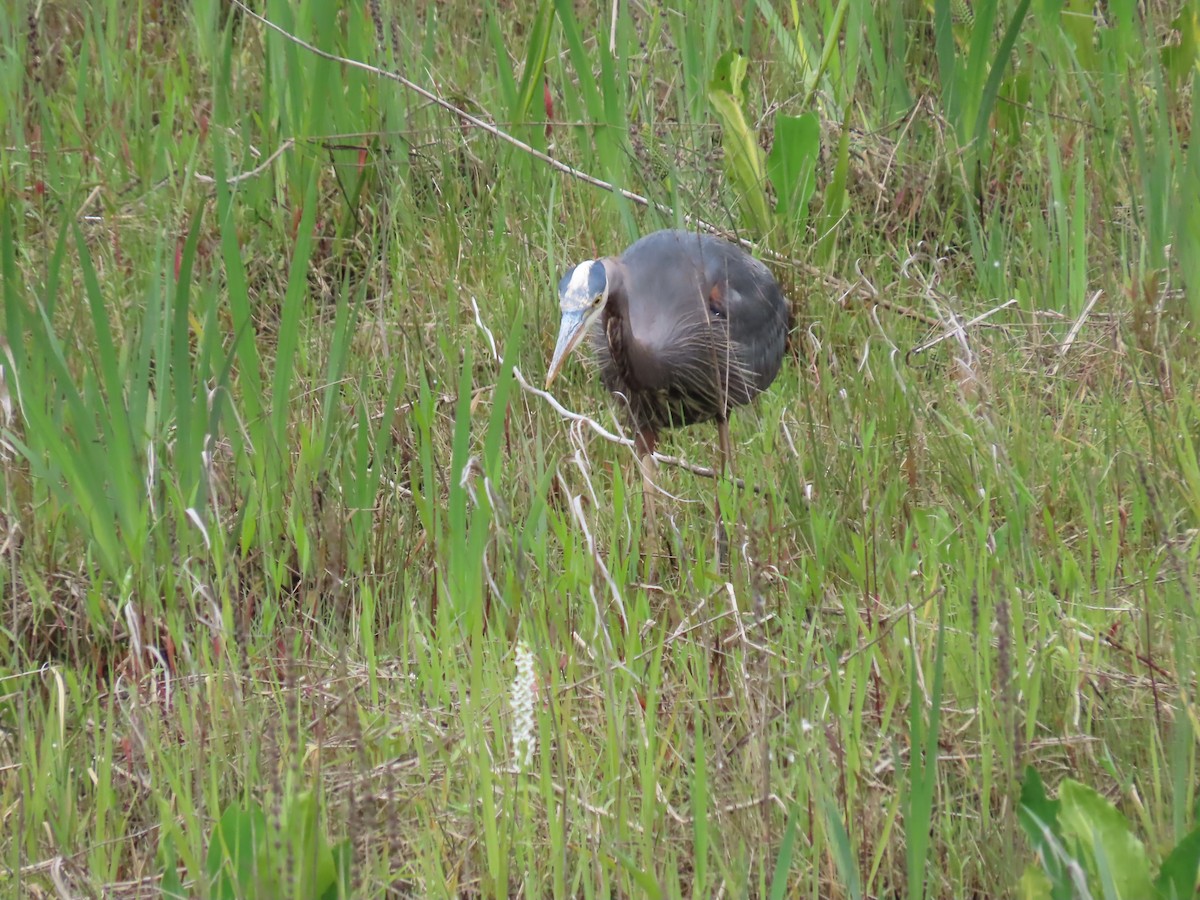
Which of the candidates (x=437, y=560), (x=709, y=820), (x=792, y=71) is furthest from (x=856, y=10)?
(x=709, y=820)

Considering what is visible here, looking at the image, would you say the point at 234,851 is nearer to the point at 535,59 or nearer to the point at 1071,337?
the point at 1071,337

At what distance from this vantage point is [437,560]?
2.34 metres

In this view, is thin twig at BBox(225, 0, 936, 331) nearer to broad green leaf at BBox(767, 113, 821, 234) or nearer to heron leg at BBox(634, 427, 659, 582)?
broad green leaf at BBox(767, 113, 821, 234)

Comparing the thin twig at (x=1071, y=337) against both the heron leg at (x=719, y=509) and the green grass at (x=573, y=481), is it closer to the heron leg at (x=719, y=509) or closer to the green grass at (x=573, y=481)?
the green grass at (x=573, y=481)

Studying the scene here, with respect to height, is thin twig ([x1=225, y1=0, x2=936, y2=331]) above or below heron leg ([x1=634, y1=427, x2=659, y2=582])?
above

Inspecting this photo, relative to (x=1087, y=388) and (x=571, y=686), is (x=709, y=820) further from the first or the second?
(x=1087, y=388)

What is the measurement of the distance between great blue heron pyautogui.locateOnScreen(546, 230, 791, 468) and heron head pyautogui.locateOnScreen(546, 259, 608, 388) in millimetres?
97

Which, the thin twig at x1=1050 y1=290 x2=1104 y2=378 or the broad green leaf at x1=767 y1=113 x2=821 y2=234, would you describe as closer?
the thin twig at x1=1050 y1=290 x2=1104 y2=378

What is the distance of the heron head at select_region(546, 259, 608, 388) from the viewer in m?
3.06

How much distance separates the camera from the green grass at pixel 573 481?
1.70 m

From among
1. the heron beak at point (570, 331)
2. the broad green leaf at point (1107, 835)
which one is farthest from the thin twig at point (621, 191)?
the broad green leaf at point (1107, 835)

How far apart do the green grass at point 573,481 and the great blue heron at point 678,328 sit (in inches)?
3.7

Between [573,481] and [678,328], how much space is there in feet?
2.13

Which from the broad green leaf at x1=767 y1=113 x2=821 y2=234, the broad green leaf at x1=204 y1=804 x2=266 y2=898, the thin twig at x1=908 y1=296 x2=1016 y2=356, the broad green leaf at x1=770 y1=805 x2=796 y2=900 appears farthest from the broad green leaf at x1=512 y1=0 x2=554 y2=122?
the broad green leaf at x1=770 y1=805 x2=796 y2=900
